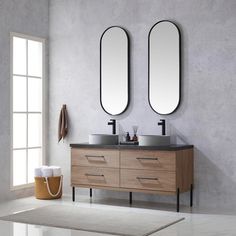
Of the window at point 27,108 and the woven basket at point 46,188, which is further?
the window at point 27,108

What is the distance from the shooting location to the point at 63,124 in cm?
727

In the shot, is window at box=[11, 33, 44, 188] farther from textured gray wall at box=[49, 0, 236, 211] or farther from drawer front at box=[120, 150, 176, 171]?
drawer front at box=[120, 150, 176, 171]

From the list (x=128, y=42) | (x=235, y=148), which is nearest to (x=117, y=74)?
(x=128, y=42)

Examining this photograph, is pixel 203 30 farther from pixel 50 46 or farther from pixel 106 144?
pixel 50 46

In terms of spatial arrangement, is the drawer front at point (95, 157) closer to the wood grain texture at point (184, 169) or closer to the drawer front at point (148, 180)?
the drawer front at point (148, 180)

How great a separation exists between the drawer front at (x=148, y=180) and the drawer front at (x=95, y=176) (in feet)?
0.37

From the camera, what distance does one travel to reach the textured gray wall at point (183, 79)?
244 inches

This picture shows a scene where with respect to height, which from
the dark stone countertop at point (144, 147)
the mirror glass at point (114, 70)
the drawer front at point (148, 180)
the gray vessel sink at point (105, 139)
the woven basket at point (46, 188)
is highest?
the mirror glass at point (114, 70)

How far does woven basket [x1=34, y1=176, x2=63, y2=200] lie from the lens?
682 centimetres

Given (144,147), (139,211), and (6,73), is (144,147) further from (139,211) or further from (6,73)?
(6,73)

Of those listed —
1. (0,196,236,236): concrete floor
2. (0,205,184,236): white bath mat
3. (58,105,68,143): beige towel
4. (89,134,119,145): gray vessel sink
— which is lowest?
(0,196,236,236): concrete floor

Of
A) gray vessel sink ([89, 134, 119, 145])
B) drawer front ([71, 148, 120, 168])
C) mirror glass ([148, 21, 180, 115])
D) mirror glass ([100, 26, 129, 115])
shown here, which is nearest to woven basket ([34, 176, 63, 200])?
drawer front ([71, 148, 120, 168])

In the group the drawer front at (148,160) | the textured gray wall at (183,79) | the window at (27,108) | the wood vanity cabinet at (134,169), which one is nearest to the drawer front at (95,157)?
the wood vanity cabinet at (134,169)

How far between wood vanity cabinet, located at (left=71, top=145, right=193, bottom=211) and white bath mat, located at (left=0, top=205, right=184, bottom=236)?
336 mm
